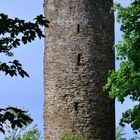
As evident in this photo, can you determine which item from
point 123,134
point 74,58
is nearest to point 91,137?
Result: point 74,58

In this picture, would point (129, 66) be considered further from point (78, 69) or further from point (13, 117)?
point (13, 117)

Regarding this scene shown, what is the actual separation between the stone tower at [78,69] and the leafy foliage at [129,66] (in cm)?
238

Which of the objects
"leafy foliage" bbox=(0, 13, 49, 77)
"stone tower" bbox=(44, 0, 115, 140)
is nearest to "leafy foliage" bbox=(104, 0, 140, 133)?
"stone tower" bbox=(44, 0, 115, 140)

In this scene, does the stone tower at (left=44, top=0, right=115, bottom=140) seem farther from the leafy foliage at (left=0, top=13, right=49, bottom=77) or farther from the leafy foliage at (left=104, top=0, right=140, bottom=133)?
the leafy foliage at (left=0, top=13, right=49, bottom=77)

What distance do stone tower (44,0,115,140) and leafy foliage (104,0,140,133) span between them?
2.38 metres


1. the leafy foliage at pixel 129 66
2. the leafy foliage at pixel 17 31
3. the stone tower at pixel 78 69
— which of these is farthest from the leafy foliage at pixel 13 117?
the stone tower at pixel 78 69

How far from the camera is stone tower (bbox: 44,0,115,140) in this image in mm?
20172

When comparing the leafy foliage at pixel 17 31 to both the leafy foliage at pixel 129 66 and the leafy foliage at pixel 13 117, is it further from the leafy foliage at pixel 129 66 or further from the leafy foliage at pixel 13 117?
the leafy foliage at pixel 129 66

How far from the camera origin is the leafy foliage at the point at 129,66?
55.8 feet

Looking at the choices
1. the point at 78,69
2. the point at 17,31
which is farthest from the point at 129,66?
the point at 17,31

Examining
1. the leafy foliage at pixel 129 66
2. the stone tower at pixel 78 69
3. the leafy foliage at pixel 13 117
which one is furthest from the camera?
the stone tower at pixel 78 69

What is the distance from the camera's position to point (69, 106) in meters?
20.2

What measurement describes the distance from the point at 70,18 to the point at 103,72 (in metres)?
2.28

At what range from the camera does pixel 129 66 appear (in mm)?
17547
